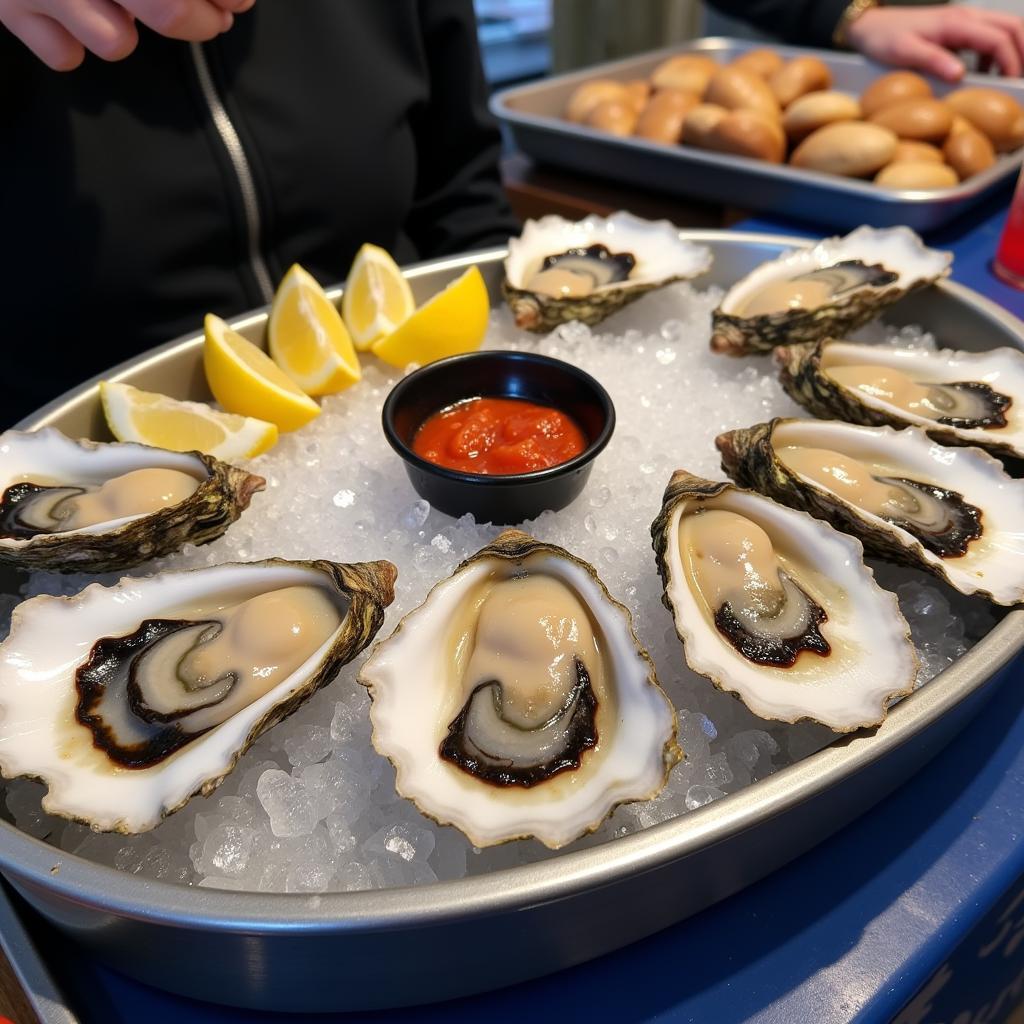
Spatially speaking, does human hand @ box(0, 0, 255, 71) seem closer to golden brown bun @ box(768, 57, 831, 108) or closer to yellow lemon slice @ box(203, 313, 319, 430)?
yellow lemon slice @ box(203, 313, 319, 430)

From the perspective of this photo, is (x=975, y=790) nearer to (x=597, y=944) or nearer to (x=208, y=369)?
(x=597, y=944)

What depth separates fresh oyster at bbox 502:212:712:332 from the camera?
52.9 inches

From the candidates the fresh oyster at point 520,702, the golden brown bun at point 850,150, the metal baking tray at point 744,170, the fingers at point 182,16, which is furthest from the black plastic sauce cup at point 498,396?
the golden brown bun at point 850,150

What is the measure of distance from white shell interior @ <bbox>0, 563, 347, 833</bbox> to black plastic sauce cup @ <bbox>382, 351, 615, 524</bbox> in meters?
0.22

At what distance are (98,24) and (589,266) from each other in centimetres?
80

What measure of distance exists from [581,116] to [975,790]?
7.38 feet

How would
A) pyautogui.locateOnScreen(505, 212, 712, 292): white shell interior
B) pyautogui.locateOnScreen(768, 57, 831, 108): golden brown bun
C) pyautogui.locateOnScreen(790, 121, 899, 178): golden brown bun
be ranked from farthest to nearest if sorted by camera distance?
pyautogui.locateOnScreen(768, 57, 831, 108): golden brown bun
pyautogui.locateOnScreen(790, 121, 899, 178): golden brown bun
pyautogui.locateOnScreen(505, 212, 712, 292): white shell interior

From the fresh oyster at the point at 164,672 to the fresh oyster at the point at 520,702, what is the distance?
7cm

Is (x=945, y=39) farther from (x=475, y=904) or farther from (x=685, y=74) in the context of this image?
(x=475, y=904)

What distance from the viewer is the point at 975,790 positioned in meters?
0.85

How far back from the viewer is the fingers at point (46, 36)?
0.99 metres

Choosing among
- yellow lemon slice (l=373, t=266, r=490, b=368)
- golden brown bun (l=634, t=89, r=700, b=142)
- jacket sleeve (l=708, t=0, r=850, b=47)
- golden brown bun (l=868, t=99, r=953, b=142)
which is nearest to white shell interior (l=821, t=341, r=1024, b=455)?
yellow lemon slice (l=373, t=266, r=490, b=368)

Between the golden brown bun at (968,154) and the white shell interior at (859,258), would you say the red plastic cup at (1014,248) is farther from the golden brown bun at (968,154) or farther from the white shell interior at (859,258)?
the white shell interior at (859,258)

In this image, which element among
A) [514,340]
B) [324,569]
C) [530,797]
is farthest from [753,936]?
[514,340]
